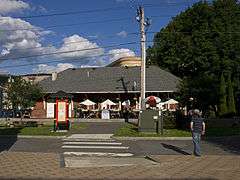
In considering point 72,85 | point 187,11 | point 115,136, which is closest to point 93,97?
point 72,85

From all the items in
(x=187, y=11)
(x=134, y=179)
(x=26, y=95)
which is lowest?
(x=134, y=179)

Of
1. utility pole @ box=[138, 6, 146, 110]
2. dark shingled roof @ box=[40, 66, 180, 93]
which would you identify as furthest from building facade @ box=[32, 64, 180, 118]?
utility pole @ box=[138, 6, 146, 110]

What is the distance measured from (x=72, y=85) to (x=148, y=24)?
21888 mm

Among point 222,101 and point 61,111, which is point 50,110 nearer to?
point 222,101

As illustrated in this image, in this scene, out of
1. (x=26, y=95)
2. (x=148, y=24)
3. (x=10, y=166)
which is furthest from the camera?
(x=26, y=95)

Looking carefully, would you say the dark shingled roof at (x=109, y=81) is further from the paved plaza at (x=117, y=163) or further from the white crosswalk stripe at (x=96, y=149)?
the paved plaza at (x=117, y=163)

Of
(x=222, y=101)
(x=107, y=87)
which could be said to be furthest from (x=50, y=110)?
(x=222, y=101)

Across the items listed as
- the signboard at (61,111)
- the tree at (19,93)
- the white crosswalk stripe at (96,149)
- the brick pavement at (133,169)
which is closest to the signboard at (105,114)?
the tree at (19,93)

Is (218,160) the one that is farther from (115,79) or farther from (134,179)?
(115,79)

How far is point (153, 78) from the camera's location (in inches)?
2176

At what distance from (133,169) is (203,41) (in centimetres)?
4801

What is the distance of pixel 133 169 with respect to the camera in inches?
517

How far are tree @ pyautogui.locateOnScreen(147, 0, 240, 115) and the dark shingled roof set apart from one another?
4008 millimetres

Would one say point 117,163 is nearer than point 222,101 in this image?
Yes
